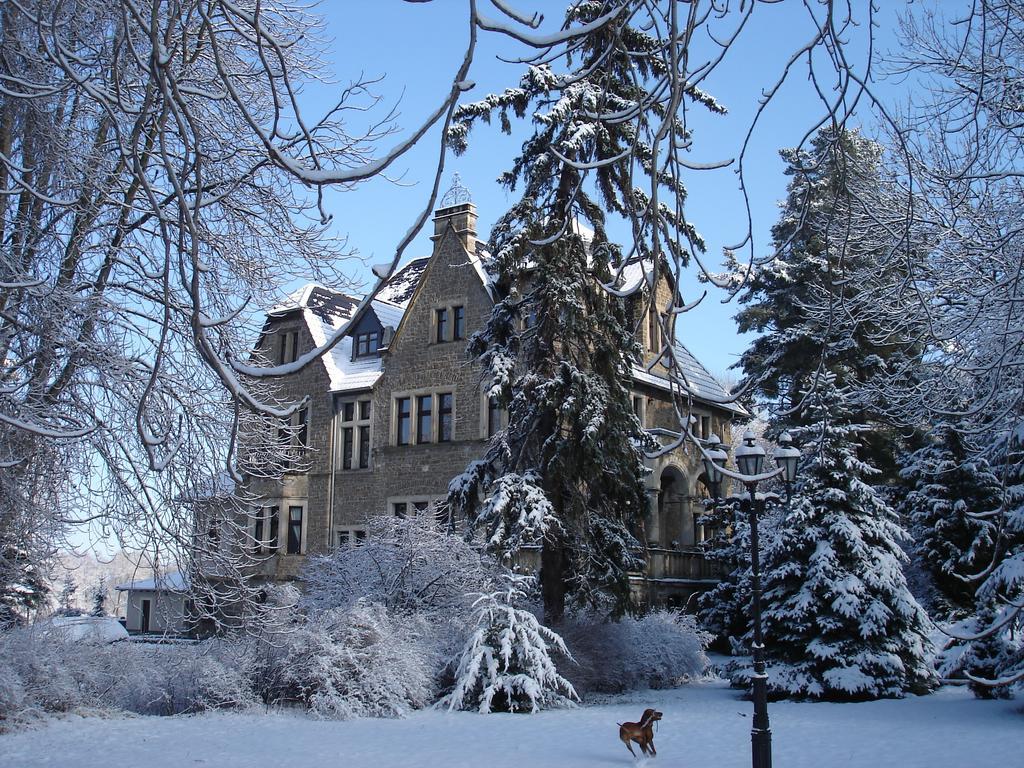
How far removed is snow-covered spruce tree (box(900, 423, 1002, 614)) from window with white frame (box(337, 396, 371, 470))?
14313mm

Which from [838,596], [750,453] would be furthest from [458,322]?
[750,453]

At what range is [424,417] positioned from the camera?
25.6 meters

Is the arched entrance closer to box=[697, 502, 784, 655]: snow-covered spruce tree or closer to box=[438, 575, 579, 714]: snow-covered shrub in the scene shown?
box=[697, 502, 784, 655]: snow-covered spruce tree

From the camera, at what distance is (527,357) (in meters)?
18.3

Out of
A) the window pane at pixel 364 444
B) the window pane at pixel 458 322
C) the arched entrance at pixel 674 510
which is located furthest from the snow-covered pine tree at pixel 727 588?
the window pane at pixel 364 444

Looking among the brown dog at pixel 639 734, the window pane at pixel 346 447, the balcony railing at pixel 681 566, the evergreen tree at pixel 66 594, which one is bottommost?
the brown dog at pixel 639 734

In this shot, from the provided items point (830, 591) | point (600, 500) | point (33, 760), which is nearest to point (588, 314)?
point (600, 500)

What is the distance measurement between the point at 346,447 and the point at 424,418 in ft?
10.2

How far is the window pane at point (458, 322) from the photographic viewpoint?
25250mm

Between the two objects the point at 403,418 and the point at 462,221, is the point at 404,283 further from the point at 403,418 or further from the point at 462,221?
the point at 403,418

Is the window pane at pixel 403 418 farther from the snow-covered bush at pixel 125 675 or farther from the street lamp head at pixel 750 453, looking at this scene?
the street lamp head at pixel 750 453

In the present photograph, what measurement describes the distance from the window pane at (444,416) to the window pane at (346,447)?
3410mm

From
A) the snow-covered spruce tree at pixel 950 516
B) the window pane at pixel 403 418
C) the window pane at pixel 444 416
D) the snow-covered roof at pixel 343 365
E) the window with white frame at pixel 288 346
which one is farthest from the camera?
the window with white frame at pixel 288 346

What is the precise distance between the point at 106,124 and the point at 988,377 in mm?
9699
